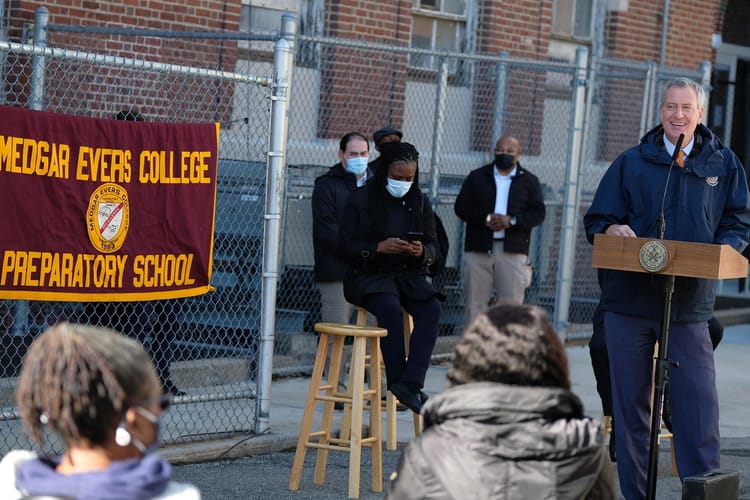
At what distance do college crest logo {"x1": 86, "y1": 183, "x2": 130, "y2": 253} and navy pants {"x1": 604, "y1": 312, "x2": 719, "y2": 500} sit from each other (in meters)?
2.68

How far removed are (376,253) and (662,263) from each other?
2.56 m

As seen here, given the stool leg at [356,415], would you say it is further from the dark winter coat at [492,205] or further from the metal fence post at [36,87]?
the dark winter coat at [492,205]

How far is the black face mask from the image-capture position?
1109 cm

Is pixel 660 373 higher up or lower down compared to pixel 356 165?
lower down

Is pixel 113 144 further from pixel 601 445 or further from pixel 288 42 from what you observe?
pixel 601 445

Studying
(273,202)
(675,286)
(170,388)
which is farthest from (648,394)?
(170,388)

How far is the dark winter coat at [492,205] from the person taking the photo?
11.1 meters

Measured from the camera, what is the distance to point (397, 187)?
8.19 metres

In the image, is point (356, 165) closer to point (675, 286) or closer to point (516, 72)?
point (675, 286)

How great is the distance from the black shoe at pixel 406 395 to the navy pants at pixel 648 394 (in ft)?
5.98

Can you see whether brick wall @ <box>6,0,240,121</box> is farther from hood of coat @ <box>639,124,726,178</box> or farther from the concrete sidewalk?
hood of coat @ <box>639,124,726,178</box>

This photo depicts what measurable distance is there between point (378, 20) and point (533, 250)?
2.68 metres

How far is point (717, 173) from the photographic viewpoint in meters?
6.25

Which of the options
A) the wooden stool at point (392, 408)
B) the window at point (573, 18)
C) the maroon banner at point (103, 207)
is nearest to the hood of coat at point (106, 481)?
the maroon banner at point (103, 207)
